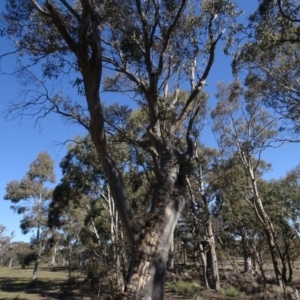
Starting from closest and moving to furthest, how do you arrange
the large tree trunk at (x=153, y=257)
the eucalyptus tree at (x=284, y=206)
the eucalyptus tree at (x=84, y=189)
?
the large tree trunk at (x=153, y=257) < the eucalyptus tree at (x=84, y=189) < the eucalyptus tree at (x=284, y=206)

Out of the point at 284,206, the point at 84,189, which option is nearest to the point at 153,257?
the point at 84,189

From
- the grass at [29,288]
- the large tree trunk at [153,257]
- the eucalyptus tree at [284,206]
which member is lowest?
the large tree trunk at [153,257]

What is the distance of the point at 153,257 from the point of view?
521 centimetres

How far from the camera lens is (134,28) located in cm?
877

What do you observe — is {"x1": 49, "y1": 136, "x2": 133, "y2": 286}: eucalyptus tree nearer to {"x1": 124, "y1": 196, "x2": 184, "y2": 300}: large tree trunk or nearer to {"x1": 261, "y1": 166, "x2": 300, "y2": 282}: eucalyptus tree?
{"x1": 261, "y1": 166, "x2": 300, "y2": 282}: eucalyptus tree

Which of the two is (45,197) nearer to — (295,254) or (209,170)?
(209,170)

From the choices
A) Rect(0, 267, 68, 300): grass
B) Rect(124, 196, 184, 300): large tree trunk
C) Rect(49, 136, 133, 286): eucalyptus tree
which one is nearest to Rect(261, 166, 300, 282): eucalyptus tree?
Rect(49, 136, 133, 286): eucalyptus tree

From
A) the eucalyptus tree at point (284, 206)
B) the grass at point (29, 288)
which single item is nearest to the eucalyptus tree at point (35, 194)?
the grass at point (29, 288)

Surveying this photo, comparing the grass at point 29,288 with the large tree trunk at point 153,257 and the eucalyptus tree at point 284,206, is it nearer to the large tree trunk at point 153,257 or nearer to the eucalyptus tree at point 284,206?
the eucalyptus tree at point 284,206

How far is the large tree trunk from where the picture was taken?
4984 mm

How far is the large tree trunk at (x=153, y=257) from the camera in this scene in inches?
196

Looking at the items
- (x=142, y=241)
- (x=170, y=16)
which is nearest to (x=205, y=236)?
(x=170, y=16)

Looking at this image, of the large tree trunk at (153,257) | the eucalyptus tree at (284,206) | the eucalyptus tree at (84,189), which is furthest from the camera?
the eucalyptus tree at (284,206)

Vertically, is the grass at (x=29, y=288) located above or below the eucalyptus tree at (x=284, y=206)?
below
